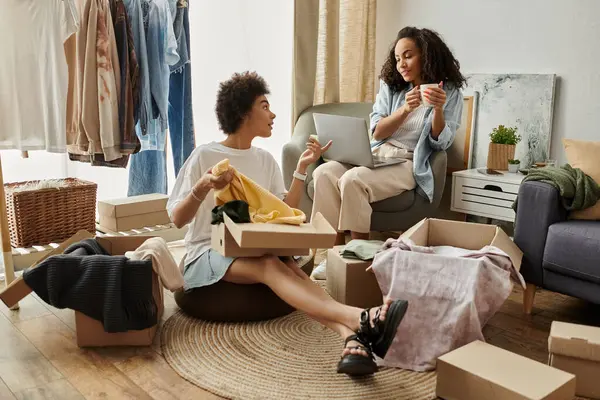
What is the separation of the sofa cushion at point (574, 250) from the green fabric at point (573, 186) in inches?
3.1

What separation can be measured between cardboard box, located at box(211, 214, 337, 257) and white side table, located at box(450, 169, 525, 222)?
1.38 meters

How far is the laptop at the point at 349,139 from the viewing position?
9.29 feet

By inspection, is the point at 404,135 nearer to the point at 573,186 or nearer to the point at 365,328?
the point at 573,186

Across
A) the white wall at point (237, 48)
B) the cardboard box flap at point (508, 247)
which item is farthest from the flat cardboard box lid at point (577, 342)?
the white wall at point (237, 48)

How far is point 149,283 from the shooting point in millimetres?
2029

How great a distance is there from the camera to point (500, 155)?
3236 millimetres

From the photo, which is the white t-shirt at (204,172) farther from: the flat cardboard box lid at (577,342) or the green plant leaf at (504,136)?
the green plant leaf at (504,136)

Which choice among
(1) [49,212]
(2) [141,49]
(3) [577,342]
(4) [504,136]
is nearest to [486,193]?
(4) [504,136]

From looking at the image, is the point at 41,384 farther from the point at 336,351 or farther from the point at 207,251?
the point at 336,351

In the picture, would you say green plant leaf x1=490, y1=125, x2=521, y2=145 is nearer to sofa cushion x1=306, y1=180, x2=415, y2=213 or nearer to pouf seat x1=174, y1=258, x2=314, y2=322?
sofa cushion x1=306, y1=180, x2=415, y2=213

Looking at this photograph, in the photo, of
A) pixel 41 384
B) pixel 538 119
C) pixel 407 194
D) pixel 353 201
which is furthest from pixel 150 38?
pixel 538 119

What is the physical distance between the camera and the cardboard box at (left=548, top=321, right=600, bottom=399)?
176 centimetres

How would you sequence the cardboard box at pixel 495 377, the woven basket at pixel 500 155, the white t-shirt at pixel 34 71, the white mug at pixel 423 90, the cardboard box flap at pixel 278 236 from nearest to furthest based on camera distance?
1. the cardboard box at pixel 495 377
2. the cardboard box flap at pixel 278 236
3. the white t-shirt at pixel 34 71
4. the white mug at pixel 423 90
5. the woven basket at pixel 500 155

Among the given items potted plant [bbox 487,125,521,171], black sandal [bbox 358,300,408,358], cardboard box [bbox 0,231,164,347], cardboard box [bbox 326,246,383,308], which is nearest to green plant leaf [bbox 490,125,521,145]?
potted plant [bbox 487,125,521,171]
